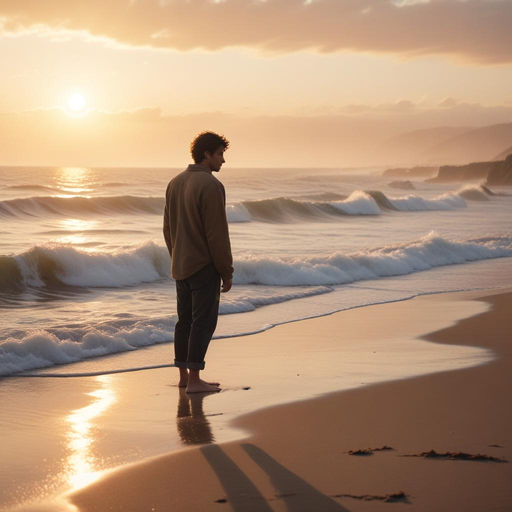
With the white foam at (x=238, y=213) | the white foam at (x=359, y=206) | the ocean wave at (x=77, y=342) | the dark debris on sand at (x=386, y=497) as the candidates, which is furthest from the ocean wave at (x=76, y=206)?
the dark debris on sand at (x=386, y=497)

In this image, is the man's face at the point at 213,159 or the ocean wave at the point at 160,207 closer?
the man's face at the point at 213,159

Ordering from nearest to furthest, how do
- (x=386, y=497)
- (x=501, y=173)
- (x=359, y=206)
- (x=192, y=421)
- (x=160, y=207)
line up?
1. (x=386, y=497)
2. (x=192, y=421)
3. (x=160, y=207)
4. (x=359, y=206)
5. (x=501, y=173)

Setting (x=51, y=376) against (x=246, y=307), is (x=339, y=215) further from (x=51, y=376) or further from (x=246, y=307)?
(x=51, y=376)

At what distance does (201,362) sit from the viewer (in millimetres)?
5574

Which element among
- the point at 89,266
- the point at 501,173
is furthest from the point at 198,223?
the point at 501,173

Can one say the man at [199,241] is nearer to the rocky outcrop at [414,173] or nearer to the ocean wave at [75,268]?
the ocean wave at [75,268]

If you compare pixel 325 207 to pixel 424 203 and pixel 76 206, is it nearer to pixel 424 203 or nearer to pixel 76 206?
pixel 424 203

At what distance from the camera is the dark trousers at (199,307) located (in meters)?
5.47

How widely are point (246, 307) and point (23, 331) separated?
134 inches

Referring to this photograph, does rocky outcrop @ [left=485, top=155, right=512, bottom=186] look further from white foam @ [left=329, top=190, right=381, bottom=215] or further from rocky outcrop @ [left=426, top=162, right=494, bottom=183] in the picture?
white foam @ [left=329, top=190, right=381, bottom=215]

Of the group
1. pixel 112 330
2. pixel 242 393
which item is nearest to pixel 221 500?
pixel 242 393

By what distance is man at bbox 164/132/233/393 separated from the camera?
535 cm

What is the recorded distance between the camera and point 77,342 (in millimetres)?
7332

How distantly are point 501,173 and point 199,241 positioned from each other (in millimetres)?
91564
